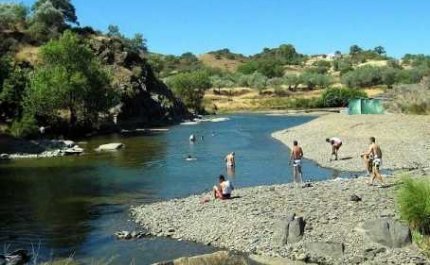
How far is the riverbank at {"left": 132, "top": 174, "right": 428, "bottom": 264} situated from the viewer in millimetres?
20953

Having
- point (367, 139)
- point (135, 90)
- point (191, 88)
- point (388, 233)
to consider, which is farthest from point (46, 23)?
point (388, 233)

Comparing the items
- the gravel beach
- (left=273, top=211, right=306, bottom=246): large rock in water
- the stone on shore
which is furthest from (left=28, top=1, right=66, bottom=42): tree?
the stone on shore

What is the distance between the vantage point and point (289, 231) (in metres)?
22.7

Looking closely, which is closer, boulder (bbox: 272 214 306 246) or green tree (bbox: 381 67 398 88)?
boulder (bbox: 272 214 306 246)

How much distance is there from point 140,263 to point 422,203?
1025cm

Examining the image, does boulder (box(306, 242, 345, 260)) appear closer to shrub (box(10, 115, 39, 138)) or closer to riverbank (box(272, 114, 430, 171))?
riverbank (box(272, 114, 430, 171))

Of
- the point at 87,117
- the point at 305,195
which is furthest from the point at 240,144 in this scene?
the point at 305,195

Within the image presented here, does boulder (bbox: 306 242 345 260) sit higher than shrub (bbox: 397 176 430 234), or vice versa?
shrub (bbox: 397 176 430 234)

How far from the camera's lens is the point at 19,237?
25.7 m

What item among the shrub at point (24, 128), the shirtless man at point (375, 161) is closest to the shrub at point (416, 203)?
the shirtless man at point (375, 161)

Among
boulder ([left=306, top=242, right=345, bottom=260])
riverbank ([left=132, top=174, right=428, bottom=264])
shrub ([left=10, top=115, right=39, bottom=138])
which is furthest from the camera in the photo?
shrub ([left=10, top=115, right=39, bottom=138])

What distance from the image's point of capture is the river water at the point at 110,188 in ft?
77.5

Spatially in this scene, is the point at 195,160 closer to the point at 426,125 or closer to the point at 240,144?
the point at 240,144

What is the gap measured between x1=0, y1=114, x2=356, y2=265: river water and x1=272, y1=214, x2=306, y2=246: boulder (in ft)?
9.30
